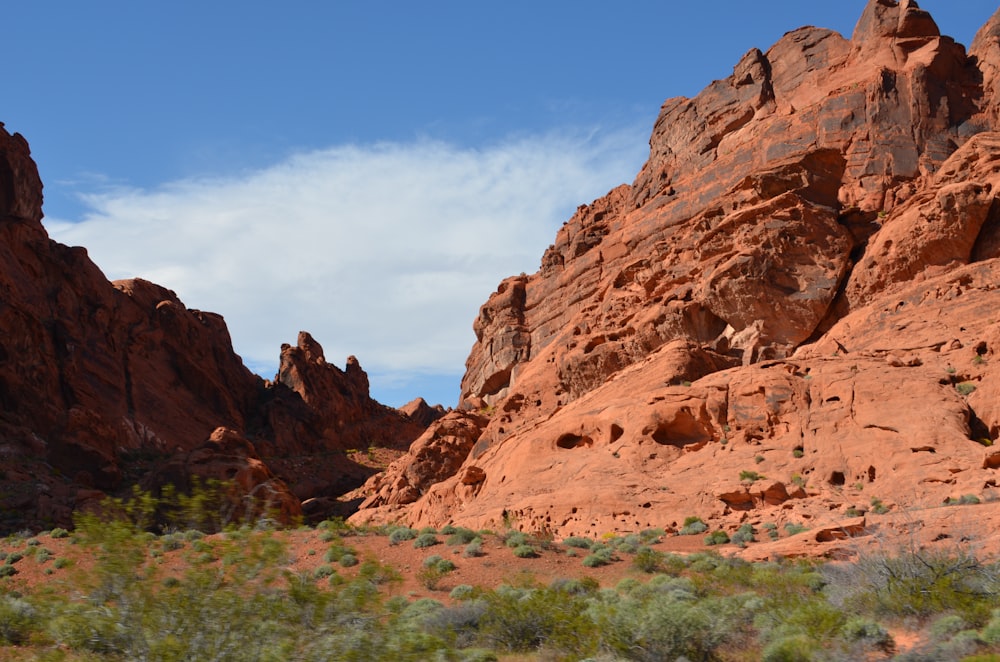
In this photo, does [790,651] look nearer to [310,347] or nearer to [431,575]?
[431,575]

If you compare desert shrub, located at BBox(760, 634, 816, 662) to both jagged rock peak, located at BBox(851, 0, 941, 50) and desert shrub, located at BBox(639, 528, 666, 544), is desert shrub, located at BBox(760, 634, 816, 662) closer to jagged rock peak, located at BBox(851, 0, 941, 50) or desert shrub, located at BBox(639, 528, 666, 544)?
desert shrub, located at BBox(639, 528, 666, 544)

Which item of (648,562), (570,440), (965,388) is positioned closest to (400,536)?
(648,562)

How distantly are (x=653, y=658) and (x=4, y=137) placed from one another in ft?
208

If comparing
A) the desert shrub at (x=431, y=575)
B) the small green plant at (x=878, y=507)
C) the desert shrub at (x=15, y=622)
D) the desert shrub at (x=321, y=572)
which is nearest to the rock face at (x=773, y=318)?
the small green plant at (x=878, y=507)

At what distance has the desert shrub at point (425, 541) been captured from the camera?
24797 millimetres

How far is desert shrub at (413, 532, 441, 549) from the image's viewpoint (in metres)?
24.8

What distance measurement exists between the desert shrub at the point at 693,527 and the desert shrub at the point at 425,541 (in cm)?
730

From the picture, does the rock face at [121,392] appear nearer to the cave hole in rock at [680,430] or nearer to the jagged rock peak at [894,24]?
the cave hole in rock at [680,430]

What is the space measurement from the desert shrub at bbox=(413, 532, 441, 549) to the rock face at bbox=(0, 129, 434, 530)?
13.0 metres

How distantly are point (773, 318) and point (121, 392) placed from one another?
145 ft

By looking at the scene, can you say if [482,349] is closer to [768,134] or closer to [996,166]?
[768,134]

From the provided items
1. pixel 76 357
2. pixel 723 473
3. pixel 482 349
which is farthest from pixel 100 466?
pixel 723 473

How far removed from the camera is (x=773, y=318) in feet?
132

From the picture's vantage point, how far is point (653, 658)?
44.3 feet
